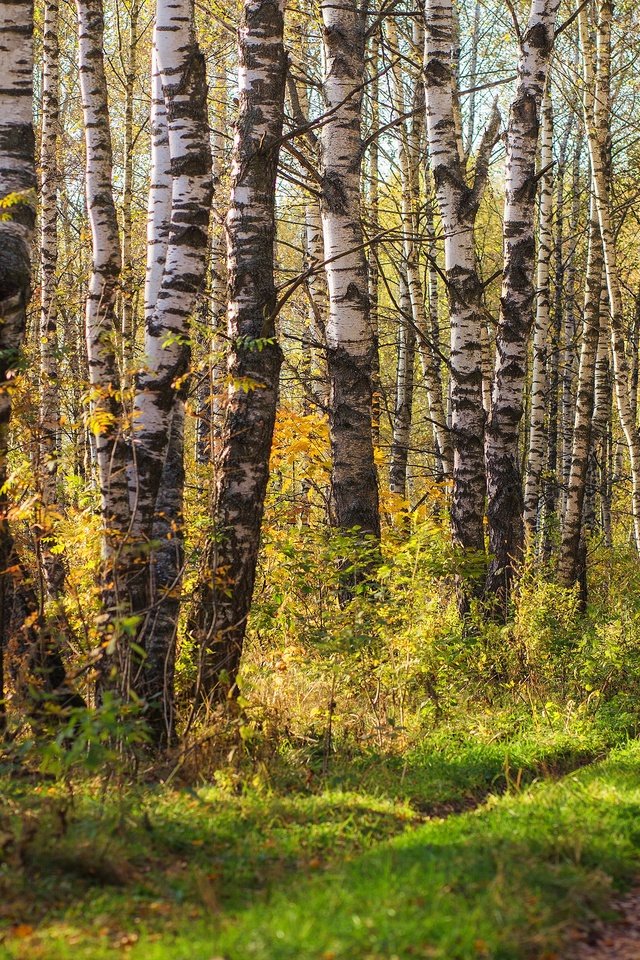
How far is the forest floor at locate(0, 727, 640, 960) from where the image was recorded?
3535 millimetres

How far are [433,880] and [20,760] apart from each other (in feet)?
8.81

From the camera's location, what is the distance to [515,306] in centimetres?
1005

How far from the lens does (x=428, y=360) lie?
48.4 ft

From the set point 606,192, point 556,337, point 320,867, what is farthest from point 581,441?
point 556,337

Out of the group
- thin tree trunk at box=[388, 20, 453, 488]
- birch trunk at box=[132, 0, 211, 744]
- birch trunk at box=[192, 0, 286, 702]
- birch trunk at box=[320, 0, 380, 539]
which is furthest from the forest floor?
thin tree trunk at box=[388, 20, 453, 488]

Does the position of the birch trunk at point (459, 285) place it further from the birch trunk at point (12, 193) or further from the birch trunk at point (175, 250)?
the birch trunk at point (12, 193)

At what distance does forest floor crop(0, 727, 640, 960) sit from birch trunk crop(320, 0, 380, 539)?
11.3 ft

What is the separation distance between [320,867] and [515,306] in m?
6.92

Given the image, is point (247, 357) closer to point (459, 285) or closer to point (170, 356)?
point (170, 356)

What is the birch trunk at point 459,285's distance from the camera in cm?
998

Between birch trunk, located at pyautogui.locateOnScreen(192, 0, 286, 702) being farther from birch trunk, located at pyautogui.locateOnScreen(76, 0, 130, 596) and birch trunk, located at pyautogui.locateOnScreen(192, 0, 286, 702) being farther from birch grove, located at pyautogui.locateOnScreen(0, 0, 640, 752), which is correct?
birch trunk, located at pyautogui.locateOnScreen(76, 0, 130, 596)

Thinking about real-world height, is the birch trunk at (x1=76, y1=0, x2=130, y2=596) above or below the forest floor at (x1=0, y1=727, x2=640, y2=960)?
above

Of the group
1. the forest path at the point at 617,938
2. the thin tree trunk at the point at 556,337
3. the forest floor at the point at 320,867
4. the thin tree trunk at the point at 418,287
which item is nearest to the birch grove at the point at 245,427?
the forest floor at the point at 320,867

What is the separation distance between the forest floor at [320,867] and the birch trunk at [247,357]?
4.27ft
